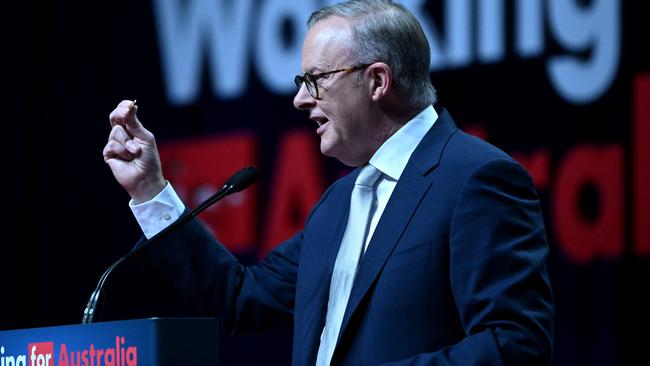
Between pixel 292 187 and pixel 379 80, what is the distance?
6.62ft

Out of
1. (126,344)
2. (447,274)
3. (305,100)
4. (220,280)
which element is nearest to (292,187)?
(220,280)

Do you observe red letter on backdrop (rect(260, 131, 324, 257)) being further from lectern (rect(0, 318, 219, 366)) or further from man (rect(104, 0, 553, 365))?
lectern (rect(0, 318, 219, 366))

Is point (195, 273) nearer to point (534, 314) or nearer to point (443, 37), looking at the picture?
point (534, 314)

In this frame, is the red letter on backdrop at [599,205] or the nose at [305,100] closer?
the nose at [305,100]

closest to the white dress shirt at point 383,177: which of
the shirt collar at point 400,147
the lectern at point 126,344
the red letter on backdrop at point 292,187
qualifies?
the shirt collar at point 400,147

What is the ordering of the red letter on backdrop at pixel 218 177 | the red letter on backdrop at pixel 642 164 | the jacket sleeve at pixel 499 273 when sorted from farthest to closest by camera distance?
1. the red letter on backdrop at pixel 218 177
2. the red letter on backdrop at pixel 642 164
3. the jacket sleeve at pixel 499 273

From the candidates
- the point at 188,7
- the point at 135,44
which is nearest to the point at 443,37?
the point at 188,7

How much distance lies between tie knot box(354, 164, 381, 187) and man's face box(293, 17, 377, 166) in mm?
50

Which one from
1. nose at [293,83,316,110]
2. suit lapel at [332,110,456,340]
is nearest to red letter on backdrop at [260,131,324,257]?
nose at [293,83,316,110]

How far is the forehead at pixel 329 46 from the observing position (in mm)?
2113

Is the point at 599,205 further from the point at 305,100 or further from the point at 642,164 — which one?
the point at 305,100

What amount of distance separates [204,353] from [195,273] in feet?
2.18

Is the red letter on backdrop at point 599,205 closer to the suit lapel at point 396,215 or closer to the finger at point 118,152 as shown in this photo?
the suit lapel at point 396,215

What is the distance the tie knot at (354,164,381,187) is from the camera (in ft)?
6.86
